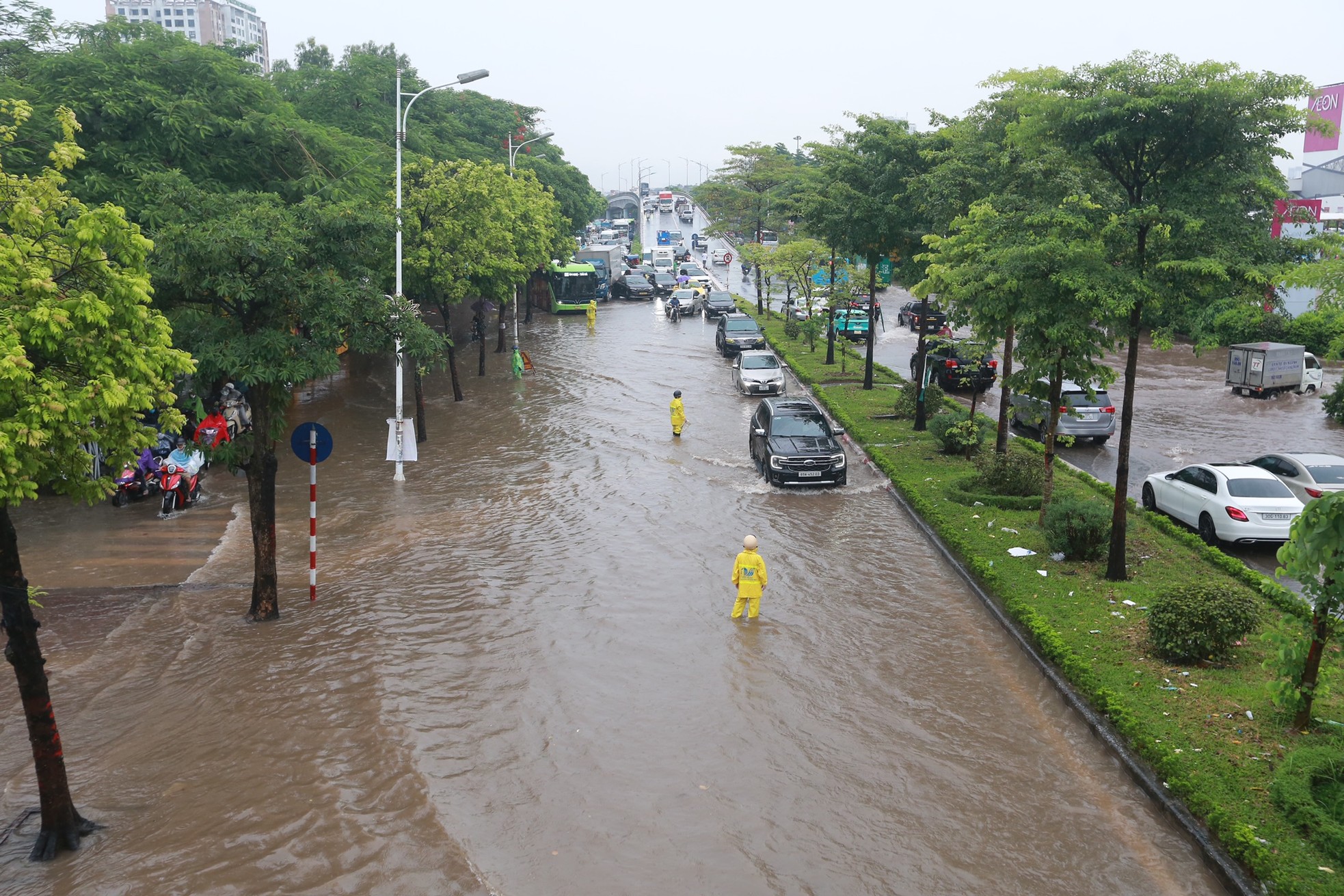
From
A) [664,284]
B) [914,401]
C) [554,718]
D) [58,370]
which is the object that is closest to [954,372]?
[914,401]

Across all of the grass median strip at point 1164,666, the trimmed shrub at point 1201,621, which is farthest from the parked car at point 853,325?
the trimmed shrub at point 1201,621

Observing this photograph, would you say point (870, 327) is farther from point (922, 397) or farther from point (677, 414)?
point (677, 414)

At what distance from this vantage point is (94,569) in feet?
47.2

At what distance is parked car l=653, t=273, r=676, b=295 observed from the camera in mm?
65000

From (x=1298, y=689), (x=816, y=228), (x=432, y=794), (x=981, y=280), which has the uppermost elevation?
(x=816, y=228)

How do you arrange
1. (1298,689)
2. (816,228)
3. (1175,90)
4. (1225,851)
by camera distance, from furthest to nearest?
(816,228)
(1175,90)
(1298,689)
(1225,851)

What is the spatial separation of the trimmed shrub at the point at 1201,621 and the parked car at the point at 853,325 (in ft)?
103

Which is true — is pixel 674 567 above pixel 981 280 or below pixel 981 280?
below

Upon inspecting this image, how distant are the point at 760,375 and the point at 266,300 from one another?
19.8m

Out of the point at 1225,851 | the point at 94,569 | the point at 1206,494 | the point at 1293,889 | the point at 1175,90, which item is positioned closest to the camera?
the point at 1293,889

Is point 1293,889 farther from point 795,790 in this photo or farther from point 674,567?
point 674,567

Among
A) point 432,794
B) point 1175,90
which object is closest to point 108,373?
point 432,794

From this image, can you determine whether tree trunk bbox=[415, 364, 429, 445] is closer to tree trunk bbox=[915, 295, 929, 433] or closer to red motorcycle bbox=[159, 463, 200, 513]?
red motorcycle bbox=[159, 463, 200, 513]

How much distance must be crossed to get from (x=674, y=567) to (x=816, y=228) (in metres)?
14.4
